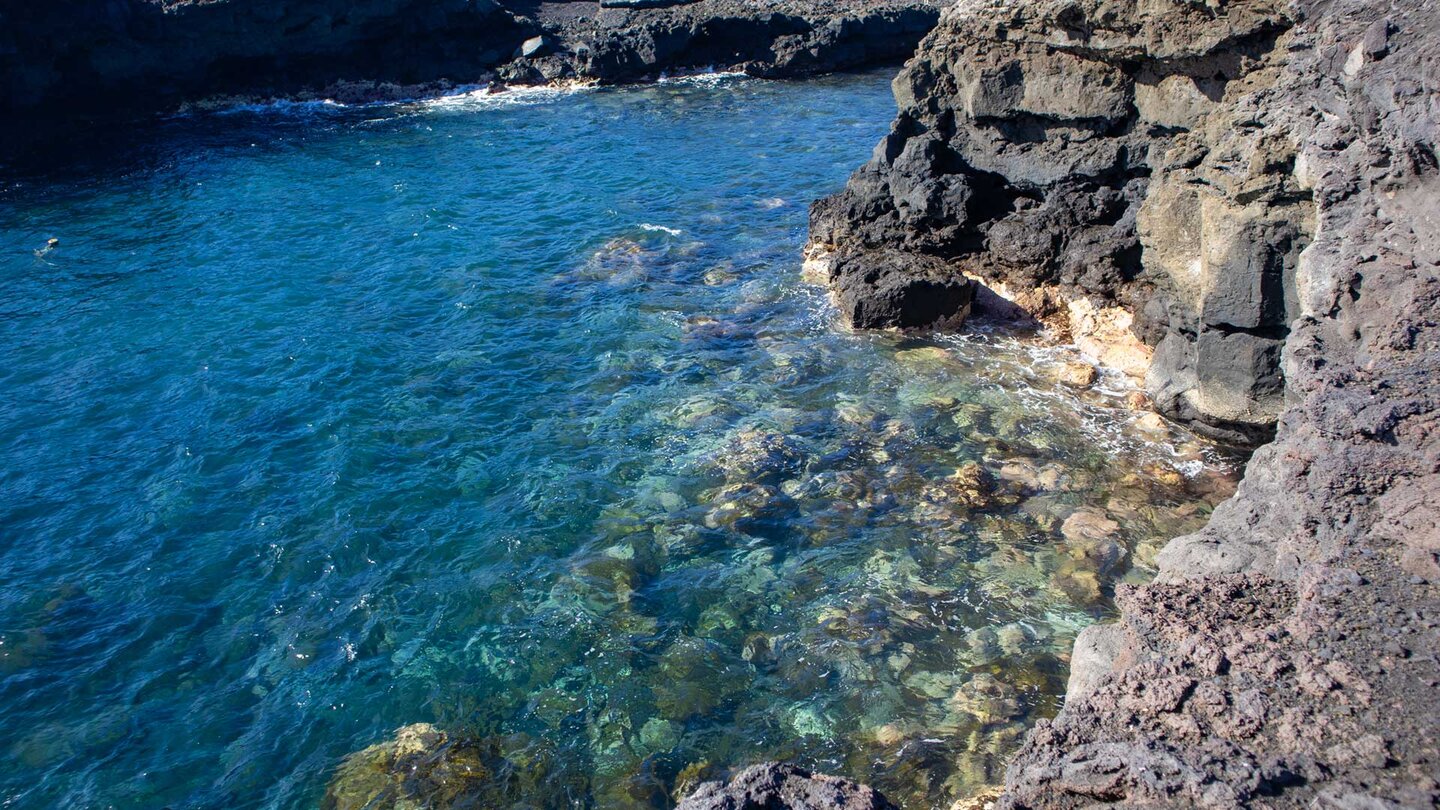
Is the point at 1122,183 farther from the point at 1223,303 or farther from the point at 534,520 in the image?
the point at 534,520

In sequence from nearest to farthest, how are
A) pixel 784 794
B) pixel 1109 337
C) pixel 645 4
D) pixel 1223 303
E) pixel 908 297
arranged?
pixel 784 794, pixel 1223 303, pixel 1109 337, pixel 908 297, pixel 645 4

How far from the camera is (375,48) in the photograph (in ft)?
144

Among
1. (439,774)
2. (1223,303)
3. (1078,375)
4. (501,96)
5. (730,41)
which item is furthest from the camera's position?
(730,41)

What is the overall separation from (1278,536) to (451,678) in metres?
8.61

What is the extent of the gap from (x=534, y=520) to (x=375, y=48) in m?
37.5

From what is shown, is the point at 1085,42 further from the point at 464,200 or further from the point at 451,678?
the point at 464,200

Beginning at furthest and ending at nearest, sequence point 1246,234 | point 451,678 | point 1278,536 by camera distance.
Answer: point 1246,234 → point 451,678 → point 1278,536

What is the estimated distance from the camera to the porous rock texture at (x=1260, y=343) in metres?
6.15

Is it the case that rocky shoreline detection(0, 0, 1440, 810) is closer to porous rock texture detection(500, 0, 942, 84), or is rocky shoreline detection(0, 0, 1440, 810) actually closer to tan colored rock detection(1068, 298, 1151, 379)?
tan colored rock detection(1068, 298, 1151, 379)

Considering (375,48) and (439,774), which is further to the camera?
(375,48)

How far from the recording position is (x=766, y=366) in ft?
57.0

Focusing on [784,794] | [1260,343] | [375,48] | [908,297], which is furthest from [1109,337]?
[375,48]

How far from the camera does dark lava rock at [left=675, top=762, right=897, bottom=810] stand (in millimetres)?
6364

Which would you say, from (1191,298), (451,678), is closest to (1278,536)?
(1191,298)
